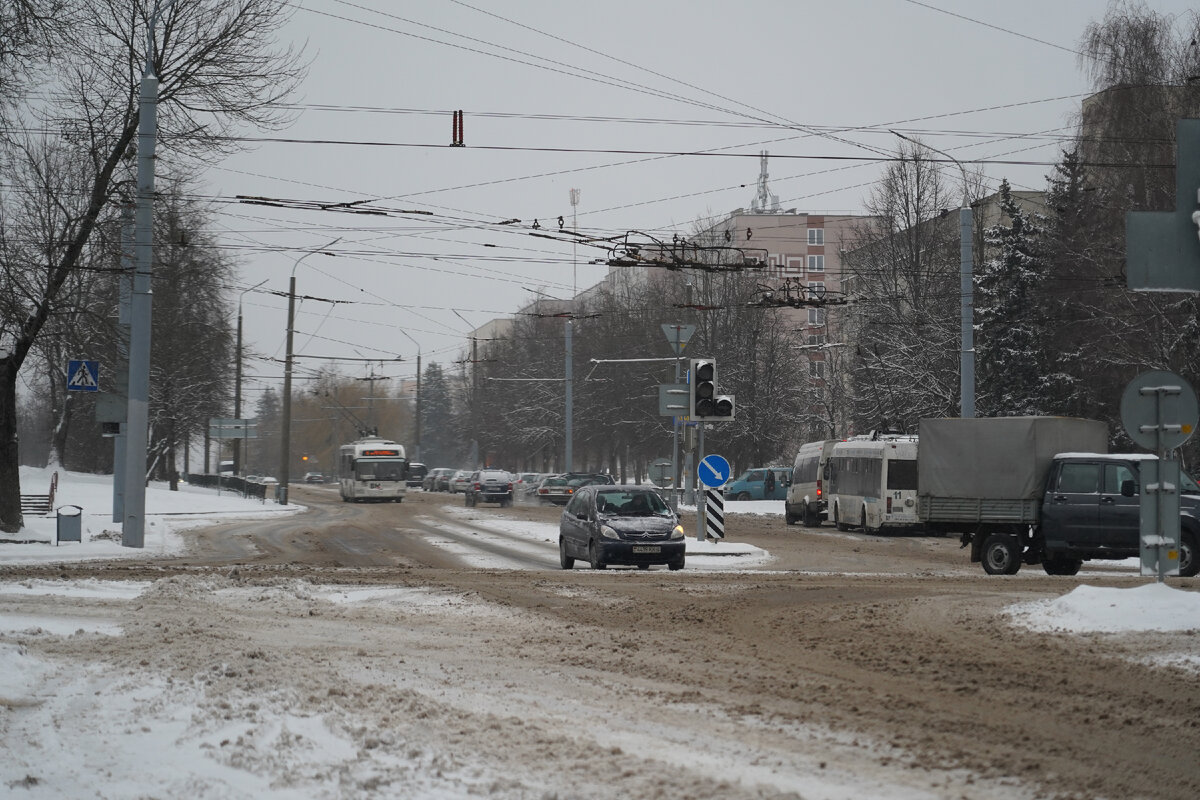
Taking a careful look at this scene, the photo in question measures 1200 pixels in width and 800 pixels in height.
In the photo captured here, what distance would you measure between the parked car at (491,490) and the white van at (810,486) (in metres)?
19.8

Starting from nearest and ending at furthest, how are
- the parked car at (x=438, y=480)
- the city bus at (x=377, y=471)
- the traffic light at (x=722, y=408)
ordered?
1. the traffic light at (x=722, y=408)
2. the city bus at (x=377, y=471)
3. the parked car at (x=438, y=480)

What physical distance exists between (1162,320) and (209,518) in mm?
30886

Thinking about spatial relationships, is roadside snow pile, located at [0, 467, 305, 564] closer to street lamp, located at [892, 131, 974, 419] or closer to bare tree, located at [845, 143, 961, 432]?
street lamp, located at [892, 131, 974, 419]

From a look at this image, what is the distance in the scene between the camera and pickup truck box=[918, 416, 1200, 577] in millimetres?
21203

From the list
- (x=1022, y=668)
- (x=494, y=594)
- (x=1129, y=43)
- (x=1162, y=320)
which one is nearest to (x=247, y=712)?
(x=1022, y=668)

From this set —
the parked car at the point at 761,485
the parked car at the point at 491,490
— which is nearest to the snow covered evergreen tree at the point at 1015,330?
the parked car at the point at 761,485

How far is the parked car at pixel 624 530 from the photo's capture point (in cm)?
2344

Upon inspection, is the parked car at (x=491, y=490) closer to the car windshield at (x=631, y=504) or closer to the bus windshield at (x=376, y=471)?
the bus windshield at (x=376, y=471)

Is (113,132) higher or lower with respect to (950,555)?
higher

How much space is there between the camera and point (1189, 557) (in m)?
20.9

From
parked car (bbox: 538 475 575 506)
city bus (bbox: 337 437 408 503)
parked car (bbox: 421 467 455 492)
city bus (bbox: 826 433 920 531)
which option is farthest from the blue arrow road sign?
parked car (bbox: 421 467 455 492)

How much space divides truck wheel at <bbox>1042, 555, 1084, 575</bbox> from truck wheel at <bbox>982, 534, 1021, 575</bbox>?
798 mm

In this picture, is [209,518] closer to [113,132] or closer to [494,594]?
[113,132]

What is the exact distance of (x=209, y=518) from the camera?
46.4 metres
